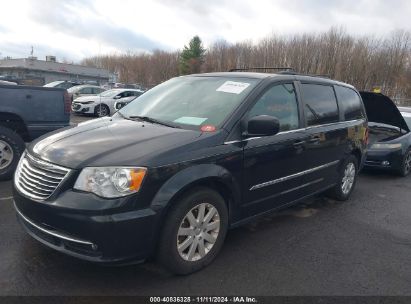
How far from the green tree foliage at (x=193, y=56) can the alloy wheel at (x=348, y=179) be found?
56810 millimetres

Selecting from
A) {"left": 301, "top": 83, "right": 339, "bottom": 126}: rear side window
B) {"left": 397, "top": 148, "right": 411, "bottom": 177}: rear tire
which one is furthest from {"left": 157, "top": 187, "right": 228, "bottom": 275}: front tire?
{"left": 397, "top": 148, "right": 411, "bottom": 177}: rear tire

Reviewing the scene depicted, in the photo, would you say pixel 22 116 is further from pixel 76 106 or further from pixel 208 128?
pixel 76 106

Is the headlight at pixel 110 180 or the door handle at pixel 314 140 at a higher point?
the door handle at pixel 314 140

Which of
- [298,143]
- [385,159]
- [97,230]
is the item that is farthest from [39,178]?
[385,159]

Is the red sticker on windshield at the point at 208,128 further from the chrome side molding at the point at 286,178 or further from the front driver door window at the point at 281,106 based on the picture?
the chrome side molding at the point at 286,178

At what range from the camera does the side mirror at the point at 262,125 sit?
3.15m

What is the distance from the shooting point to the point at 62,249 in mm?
2670

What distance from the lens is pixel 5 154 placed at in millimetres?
5398

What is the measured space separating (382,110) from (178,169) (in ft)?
20.5

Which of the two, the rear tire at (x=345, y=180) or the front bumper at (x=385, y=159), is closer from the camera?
the rear tire at (x=345, y=180)

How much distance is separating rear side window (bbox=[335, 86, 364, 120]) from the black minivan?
2.22ft

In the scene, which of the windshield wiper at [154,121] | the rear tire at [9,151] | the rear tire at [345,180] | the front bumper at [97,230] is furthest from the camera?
the rear tire at [9,151]

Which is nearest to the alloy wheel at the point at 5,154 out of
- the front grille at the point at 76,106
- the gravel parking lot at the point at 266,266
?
the gravel parking lot at the point at 266,266

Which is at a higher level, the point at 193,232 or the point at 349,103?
the point at 349,103
